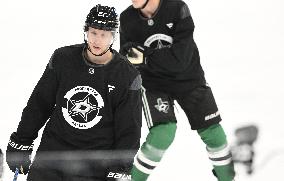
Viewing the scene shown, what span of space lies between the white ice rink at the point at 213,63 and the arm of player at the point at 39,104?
66 cm

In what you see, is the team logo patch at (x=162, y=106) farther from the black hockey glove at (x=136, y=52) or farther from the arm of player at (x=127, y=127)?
the arm of player at (x=127, y=127)

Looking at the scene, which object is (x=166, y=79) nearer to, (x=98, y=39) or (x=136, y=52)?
(x=136, y=52)

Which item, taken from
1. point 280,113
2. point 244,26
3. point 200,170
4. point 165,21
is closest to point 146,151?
point 200,170

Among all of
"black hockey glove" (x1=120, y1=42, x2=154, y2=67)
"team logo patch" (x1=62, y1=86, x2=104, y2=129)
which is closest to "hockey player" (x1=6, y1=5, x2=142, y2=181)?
"team logo patch" (x1=62, y1=86, x2=104, y2=129)

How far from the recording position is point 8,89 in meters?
4.50

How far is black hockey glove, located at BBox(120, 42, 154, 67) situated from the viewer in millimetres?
3633

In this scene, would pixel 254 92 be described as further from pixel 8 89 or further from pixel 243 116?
pixel 8 89

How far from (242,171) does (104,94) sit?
101 centimetres

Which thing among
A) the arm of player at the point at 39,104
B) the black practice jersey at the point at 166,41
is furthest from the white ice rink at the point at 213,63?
the arm of player at the point at 39,104

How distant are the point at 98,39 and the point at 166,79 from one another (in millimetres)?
898

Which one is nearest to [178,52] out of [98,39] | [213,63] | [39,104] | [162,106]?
[162,106]

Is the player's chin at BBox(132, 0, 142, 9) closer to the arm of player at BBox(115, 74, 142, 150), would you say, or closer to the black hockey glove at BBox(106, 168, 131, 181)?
the arm of player at BBox(115, 74, 142, 150)

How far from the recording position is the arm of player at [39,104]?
A: 2949 mm

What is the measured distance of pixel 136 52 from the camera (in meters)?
3.63
